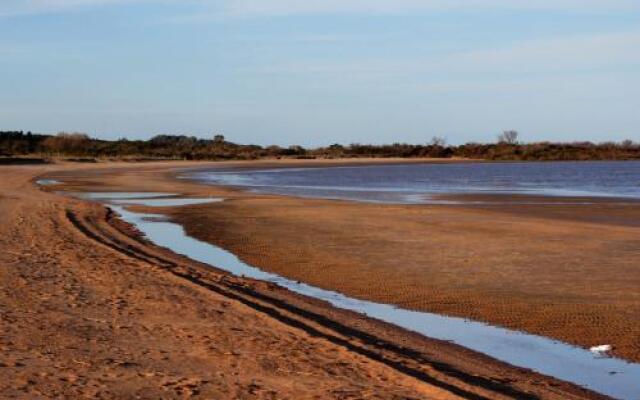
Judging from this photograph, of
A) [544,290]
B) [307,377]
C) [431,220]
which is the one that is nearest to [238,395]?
[307,377]

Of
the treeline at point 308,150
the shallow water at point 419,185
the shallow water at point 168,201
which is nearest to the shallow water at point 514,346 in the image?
the shallow water at point 168,201

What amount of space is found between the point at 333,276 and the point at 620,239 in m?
8.00

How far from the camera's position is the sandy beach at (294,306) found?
7.26 meters

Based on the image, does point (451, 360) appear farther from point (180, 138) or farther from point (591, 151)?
point (180, 138)

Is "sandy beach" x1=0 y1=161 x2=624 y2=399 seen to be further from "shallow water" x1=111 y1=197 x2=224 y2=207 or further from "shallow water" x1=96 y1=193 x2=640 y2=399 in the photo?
"shallow water" x1=111 y1=197 x2=224 y2=207

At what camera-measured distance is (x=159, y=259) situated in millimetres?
15625

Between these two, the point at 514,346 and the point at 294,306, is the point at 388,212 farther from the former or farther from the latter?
the point at 514,346

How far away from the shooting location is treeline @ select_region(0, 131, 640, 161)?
113750 mm

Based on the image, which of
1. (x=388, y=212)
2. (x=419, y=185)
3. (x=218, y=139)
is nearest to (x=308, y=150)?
(x=218, y=139)

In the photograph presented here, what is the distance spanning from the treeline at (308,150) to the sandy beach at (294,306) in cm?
8956

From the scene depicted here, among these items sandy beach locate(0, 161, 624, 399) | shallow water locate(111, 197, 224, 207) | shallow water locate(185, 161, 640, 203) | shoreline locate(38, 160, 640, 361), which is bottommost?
shallow water locate(185, 161, 640, 203)

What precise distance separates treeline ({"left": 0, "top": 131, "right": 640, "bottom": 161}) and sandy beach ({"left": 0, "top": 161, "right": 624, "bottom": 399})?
89560 millimetres

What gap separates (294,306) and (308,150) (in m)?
138

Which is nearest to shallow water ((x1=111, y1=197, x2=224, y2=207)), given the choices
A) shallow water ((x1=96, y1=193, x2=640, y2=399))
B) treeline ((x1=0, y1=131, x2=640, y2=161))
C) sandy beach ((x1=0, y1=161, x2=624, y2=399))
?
sandy beach ((x1=0, y1=161, x2=624, y2=399))
